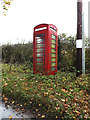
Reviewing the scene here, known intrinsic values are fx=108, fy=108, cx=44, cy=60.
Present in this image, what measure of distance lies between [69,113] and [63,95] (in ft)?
2.10

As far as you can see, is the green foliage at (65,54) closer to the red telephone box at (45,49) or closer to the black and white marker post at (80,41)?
the black and white marker post at (80,41)

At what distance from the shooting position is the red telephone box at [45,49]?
13.7 ft

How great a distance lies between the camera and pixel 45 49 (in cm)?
422

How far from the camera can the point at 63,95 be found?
3.01 meters

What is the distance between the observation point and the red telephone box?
4.18m

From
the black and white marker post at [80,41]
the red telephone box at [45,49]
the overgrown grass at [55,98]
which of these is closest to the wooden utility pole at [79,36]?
the black and white marker post at [80,41]

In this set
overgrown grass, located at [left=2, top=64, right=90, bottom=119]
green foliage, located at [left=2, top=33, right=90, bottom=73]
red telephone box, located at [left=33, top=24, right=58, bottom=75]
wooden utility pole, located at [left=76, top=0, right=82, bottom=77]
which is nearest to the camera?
overgrown grass, located at [left=2, top=64, right=90, bottom=119]

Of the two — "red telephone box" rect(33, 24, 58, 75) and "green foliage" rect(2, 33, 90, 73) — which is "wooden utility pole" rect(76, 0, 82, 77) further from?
"red telephone box" rect(33, 24, 58, 75)

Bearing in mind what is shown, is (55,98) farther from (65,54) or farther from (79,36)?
(65,54)

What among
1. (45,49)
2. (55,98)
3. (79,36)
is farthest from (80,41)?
(55,98)

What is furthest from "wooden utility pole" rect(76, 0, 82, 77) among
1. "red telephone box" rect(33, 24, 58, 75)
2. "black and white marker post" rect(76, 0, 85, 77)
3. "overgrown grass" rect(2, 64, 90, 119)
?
"red telephone box" rect(33, 24, 58, 75)

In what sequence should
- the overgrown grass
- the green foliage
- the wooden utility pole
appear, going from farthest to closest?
1. the green foliage
2. the wooden utility pole
3. the overgrown grass

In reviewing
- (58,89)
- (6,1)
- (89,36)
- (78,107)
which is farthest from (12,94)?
(89,36)

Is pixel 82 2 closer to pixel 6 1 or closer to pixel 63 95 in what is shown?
pixel 6 1
